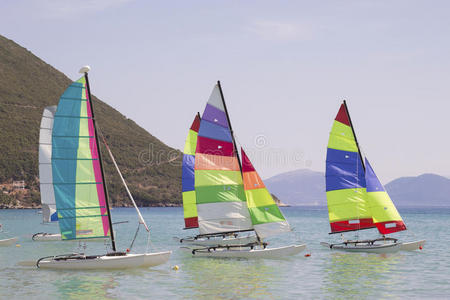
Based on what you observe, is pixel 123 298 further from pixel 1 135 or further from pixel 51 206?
pixel 1 135

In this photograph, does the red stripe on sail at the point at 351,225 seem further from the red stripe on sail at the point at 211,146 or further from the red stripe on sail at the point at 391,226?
the red stripe on sail at the point at 211,146

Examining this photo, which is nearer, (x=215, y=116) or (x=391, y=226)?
(x=215, y=116)

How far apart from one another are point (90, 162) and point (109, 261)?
502 cm

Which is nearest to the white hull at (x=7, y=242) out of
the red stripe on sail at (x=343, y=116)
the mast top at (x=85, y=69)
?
the mast top at (x=85, y=69)

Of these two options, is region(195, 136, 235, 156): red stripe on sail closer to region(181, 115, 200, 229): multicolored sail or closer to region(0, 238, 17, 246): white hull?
region(181, 115, 200, 229): multicolored sail

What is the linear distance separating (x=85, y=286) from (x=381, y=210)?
67.9 ft

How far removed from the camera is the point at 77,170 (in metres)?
29.4

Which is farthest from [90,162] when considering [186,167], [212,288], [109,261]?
[186,167]

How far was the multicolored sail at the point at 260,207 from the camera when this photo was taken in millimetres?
34625

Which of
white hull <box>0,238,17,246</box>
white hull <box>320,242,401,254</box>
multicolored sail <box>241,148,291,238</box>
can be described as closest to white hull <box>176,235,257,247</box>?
white hull <box>320,242,401,254</box>

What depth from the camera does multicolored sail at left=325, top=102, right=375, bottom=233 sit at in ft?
127

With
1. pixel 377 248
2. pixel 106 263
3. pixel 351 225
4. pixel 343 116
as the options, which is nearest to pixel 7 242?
pixel 106 263

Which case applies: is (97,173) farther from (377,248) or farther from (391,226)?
(391,226)

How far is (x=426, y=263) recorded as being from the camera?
36438 mm
